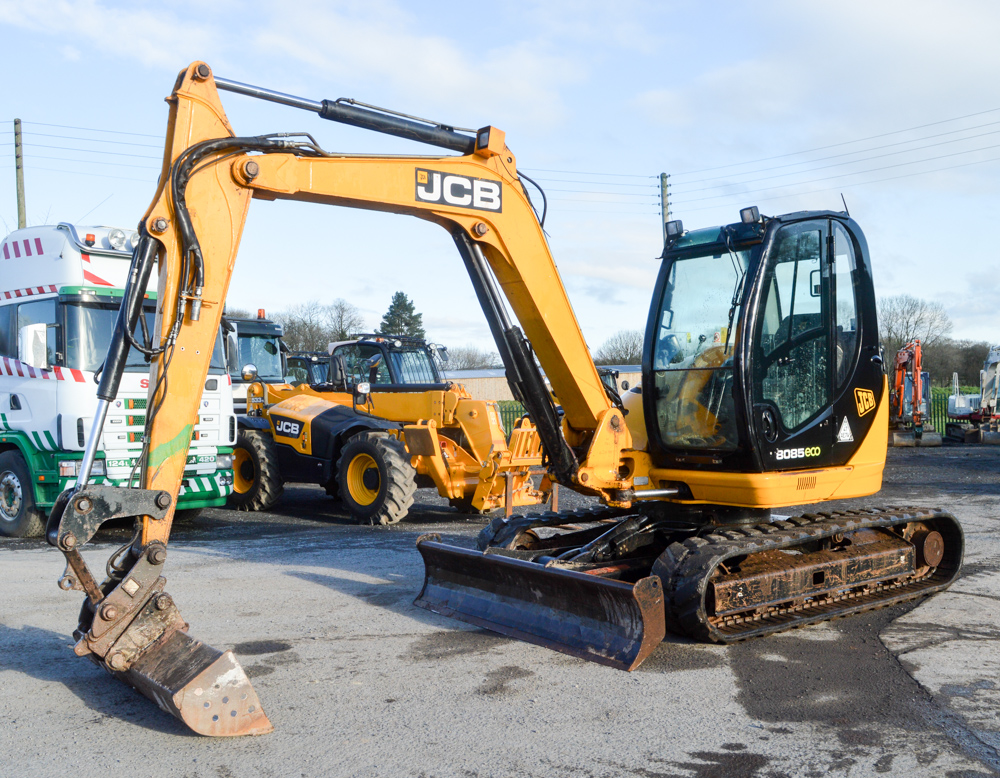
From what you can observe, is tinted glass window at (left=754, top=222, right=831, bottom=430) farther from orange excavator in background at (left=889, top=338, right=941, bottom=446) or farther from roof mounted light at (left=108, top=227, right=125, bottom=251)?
orange excavator in background at (left=889, top=338, right=941, bottom=446)

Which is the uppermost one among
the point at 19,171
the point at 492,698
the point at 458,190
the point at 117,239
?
the point at 19,171

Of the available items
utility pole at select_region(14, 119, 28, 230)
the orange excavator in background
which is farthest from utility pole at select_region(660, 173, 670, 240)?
Answer: utility pole at select_region(14, 119, 28, 230)

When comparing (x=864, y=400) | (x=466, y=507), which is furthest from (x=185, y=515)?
(x=864, y=400)

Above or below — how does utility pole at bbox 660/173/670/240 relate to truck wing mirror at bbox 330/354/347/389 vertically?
above

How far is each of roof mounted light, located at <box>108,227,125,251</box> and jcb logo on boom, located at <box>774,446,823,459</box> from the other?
7.91m

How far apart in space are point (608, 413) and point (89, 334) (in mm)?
6496

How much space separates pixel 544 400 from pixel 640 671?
1963 mm

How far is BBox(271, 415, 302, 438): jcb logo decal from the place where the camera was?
12.4 m

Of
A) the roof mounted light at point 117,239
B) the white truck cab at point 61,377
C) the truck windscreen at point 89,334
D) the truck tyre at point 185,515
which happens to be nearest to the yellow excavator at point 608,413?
the white truck cab at point 61,377

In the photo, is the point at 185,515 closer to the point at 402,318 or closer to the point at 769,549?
the point at 769,549

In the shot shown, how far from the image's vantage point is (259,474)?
12508 mm

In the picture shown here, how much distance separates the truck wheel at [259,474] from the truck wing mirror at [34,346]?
10.6 ft

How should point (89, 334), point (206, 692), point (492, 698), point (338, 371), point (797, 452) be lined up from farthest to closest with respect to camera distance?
point (338, 371), point (89, 334), point (797, 452), point (492, 698), point (206, 692)

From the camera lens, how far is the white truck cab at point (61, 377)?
9.71 meters
